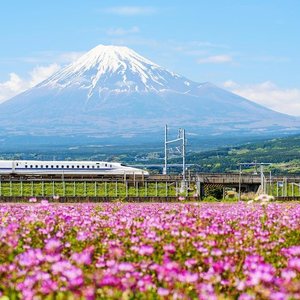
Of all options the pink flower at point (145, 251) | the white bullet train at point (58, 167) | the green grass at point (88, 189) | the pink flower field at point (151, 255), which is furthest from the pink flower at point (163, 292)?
the white bullet train at point (58, 167)

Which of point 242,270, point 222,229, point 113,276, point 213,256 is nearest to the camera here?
point 113,276

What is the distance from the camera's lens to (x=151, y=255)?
761cm

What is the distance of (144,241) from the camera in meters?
8.23

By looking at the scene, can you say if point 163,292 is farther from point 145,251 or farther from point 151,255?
point 151,255

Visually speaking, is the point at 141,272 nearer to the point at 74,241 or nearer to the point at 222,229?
the point at 74,241

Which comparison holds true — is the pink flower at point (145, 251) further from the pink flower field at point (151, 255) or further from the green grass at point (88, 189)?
the green grass at point (88, 189)

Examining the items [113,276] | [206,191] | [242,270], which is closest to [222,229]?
[242,270]

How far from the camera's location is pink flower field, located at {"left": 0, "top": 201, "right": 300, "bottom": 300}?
18.8ft

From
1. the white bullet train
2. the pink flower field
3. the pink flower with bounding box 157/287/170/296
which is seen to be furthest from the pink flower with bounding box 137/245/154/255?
the white bullet train

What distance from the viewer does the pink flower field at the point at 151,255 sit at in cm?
574

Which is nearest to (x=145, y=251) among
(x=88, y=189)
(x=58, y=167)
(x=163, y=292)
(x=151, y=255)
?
(x=151, y=255)

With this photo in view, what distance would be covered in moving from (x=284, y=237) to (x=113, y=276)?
3.86 meters

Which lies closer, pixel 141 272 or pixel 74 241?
pixel 141 272

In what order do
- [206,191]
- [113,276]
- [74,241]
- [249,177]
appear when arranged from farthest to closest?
[249,177] → [206,191] → [74,241] → [113,276]
